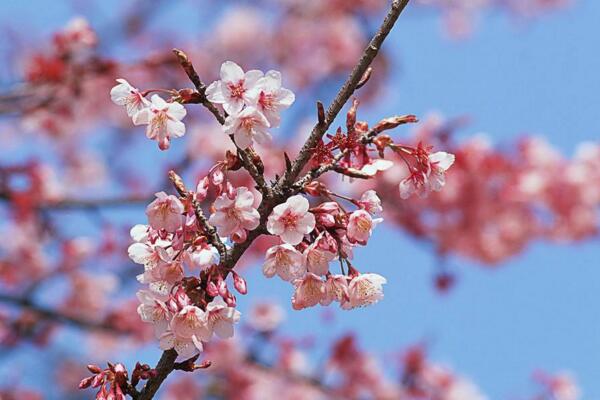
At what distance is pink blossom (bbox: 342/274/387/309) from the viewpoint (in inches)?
69.4

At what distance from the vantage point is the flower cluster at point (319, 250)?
1661mm

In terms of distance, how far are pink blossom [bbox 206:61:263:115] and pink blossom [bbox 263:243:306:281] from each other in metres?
0.33

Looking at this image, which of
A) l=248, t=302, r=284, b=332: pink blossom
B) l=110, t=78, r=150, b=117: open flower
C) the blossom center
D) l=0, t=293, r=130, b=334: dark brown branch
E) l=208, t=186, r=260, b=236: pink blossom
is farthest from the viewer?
l=248, t=302, r=284, b=332: pink blossom

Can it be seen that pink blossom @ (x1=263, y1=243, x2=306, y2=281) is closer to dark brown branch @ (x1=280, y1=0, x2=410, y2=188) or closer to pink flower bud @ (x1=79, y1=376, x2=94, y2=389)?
dark brown branch @ (x1=280, y1=0, x2=410, y2=188)

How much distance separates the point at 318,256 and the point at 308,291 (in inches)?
3.3

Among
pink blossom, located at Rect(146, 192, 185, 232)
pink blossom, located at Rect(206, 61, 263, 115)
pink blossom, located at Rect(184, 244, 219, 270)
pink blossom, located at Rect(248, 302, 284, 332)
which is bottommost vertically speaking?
pink blossom, located at Rect(184, 244, 219, 270)

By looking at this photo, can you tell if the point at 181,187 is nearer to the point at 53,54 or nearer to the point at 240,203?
the point at 240,203

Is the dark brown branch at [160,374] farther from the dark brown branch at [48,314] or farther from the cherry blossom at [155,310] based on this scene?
the dark brown branch at [48,314]

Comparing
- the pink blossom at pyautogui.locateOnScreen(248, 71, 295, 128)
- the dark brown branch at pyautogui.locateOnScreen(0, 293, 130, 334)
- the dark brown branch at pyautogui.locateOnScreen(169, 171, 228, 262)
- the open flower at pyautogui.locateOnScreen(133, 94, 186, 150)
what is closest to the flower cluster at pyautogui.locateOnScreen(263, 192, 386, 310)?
the dark brown branch at pyautogui.locateOnScreen(169, 171, 228, 262)

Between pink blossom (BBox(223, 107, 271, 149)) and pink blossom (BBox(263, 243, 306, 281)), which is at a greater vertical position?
pink blossom (BBox(223, 107, 271, 149))

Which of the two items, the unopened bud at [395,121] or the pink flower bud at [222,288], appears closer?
the pink flower bud at [222,288]

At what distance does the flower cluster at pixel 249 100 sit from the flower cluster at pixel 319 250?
18 cm

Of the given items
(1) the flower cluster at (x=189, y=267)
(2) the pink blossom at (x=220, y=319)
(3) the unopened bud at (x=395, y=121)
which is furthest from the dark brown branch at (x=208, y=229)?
(3) the unopened bud at (x=395, y=121)

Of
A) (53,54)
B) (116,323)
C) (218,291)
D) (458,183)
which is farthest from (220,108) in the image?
(458,183)
